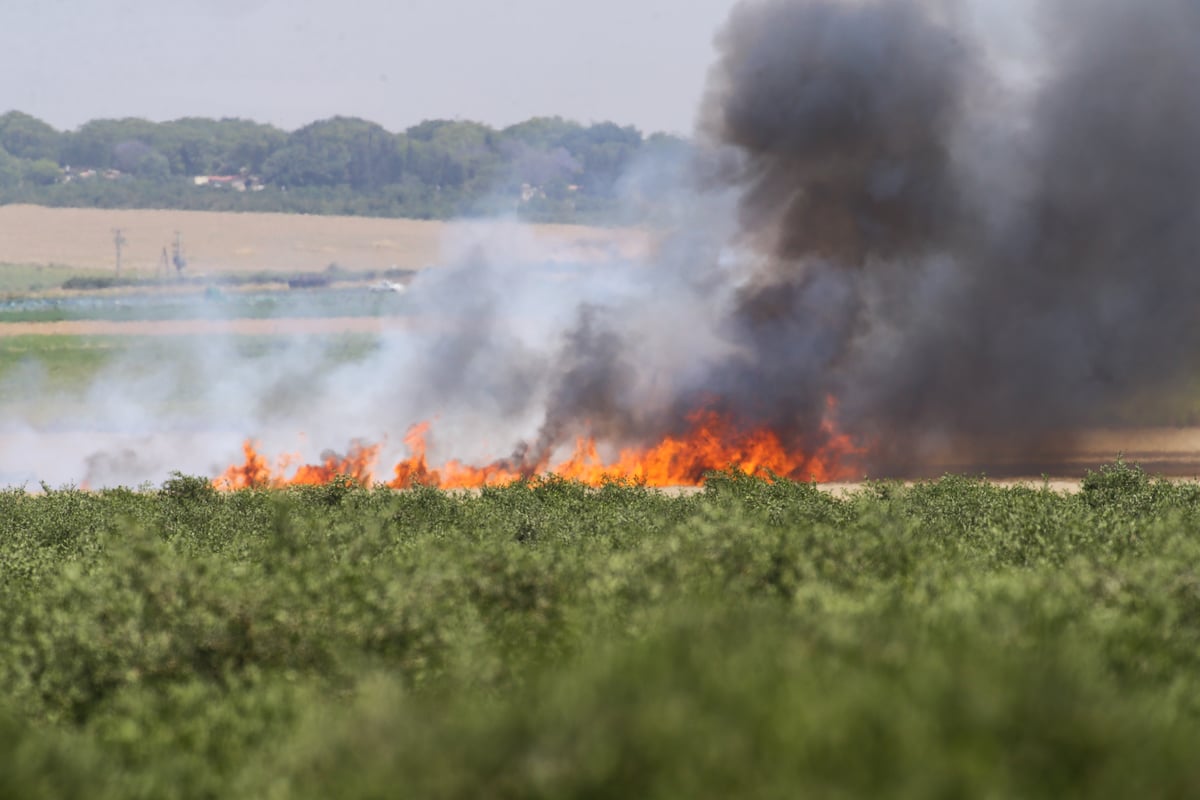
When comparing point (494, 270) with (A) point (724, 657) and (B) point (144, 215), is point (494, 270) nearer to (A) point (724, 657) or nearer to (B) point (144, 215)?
(A) point (724, 657)

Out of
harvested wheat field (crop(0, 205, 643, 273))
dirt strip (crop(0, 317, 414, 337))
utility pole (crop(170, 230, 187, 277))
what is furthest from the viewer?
harvested wheat field (crop(0, 205, 643, 273))

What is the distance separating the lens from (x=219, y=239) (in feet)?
476

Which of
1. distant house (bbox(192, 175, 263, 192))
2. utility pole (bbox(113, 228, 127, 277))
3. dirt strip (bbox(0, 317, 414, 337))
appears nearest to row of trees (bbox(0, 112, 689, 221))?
distant house (bbox(192, 175, 263, 192))

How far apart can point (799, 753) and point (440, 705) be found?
390 cm

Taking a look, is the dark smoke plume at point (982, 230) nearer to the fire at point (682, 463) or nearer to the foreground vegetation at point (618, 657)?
the fire at point (682, 463)

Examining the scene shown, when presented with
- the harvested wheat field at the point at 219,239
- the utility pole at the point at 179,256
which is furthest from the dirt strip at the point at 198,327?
the harvested wheat field at the point at 219,239

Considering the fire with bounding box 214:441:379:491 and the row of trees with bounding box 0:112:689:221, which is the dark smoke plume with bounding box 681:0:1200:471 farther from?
the row of trees with bounding box 0:112:689:221

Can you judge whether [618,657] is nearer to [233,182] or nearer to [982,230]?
[982,230]

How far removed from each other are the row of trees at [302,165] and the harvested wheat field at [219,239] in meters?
4.83

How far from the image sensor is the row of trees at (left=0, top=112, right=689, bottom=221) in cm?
14512

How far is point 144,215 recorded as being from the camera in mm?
156750

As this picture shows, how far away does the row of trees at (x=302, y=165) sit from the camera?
145 meters

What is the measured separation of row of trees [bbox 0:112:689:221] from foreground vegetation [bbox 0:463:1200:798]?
10640 centimetres

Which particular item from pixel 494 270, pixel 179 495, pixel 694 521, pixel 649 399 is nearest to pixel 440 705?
pixel 694 521
